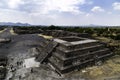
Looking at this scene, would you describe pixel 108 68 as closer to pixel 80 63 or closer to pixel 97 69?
pixel 97 69

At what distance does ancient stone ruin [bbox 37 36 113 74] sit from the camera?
17.3 meters

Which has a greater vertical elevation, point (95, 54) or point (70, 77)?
point (95, 54)

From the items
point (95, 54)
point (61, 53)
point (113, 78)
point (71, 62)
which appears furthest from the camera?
point (95, 54)

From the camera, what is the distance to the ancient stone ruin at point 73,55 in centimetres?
1728

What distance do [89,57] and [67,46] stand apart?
3738mm

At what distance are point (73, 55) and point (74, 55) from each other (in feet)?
0.59

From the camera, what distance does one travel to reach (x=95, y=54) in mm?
20828

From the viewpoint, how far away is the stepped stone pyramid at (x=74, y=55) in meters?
17.2

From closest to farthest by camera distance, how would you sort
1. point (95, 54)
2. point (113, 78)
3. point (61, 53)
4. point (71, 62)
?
1. point (113, 78)
2. point (71, 62)
3. point (61, 53)
4. point (95, 54)

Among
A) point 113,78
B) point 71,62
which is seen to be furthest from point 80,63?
point 113,78

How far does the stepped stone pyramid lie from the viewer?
17.2 metres

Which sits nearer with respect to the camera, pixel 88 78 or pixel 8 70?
pixel 88 78

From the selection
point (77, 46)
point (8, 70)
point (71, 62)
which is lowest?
point (8, 70)

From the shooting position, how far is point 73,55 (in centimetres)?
1828
